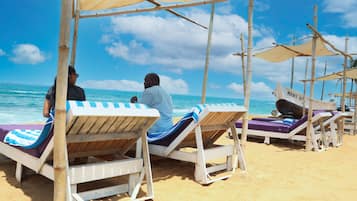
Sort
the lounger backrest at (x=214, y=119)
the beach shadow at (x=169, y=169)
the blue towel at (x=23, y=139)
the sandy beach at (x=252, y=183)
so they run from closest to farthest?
the blue towel at (x=23, y=139) < the sandy beach at (x=252, y=183) < the lounger backrest at (x=214, y=119) < the beach shadow at (x=169, y=169)

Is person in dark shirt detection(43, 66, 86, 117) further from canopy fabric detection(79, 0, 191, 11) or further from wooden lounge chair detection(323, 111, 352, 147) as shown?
wooden lounge chair detection(323, 111, 352, 147)

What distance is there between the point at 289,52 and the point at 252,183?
23.3ft

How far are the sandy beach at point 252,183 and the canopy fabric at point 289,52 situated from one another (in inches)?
188

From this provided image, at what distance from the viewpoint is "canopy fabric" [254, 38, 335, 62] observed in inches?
344

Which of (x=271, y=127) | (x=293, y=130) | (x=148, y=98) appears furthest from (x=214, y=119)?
(x=271, y=127)

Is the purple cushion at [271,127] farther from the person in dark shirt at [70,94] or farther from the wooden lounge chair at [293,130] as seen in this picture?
the person in dark shirt at [70,94]

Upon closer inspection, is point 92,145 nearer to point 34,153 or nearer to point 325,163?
point 34,153

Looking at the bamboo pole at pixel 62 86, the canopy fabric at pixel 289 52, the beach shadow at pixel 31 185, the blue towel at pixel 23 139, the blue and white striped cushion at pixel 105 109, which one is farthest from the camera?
the canopy fabric at pixel 289 52

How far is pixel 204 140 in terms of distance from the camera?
12.7ft

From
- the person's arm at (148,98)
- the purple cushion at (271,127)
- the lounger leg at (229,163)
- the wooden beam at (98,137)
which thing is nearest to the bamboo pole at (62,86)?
the wooden beam at (98,137)

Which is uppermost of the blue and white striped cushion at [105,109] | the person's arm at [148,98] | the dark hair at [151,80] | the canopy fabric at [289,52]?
the canopy fabric at [289,52]

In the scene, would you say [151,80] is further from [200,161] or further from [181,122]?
[200,161]

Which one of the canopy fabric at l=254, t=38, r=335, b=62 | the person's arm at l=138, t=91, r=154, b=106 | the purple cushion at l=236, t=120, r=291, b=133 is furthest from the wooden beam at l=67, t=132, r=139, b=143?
the canopy fabric at l=254, t=38, r=335, b=62

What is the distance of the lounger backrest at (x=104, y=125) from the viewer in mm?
2160
